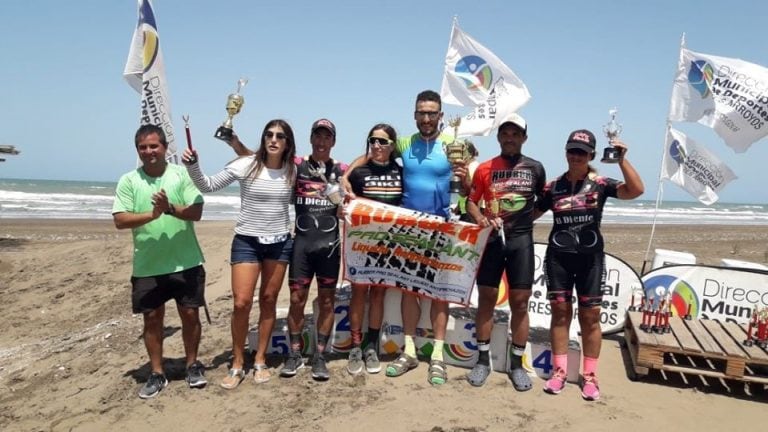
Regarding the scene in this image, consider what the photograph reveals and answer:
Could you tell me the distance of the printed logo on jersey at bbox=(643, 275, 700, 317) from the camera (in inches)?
237

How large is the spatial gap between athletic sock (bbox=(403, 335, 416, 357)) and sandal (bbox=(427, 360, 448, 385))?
22 cm

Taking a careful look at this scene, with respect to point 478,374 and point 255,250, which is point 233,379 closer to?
point 255,250

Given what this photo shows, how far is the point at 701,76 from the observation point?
7.51 m

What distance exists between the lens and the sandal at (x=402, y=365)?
4.59m

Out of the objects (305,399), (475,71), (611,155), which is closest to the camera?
(611,155)

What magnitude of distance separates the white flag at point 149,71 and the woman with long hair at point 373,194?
2.02 meters

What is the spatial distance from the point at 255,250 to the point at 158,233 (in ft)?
2.84

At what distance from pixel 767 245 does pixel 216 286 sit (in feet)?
68.6

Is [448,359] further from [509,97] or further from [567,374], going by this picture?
[509,97]

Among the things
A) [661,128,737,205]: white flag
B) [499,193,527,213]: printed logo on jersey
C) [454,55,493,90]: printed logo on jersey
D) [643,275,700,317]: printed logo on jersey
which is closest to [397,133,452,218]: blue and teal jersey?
[499,193,527,213]: printed logo on jersey

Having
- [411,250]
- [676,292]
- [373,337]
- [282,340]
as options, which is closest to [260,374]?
[282,340]

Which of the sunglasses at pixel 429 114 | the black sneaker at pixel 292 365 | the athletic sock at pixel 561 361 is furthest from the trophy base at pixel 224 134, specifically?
the athletic sock at pixel 561 361

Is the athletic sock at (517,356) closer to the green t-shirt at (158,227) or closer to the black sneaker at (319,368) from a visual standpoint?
the black sneaker at (319,368)

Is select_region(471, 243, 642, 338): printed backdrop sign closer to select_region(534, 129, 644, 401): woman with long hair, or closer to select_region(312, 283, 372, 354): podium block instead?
select_region(534, 129, 644, 401): woman with long hair
